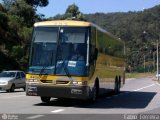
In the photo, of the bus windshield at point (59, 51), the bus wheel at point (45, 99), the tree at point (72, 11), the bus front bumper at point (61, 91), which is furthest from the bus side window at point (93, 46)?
the tree at point (72, 11)

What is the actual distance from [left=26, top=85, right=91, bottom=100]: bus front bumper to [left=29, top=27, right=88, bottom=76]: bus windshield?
1.91ft

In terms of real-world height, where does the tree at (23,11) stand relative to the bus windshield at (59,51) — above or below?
above

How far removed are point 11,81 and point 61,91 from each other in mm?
15607

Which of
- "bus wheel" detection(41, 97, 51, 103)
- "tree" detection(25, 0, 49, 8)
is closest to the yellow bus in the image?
"bus wheel" detection(41, 97, 51, 103)

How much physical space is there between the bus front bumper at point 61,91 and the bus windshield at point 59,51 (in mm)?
583

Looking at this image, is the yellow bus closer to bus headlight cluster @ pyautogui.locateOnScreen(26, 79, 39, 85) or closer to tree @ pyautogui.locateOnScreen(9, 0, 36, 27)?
bus headlight cluster @ pyautogui.locateOnScreen(26, 79, 39, 85)

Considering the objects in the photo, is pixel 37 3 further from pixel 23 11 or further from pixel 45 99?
pixel 45 99

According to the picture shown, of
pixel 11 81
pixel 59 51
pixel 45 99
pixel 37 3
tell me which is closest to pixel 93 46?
pixel 59 51

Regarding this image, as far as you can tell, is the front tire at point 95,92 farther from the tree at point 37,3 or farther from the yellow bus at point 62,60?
the tree at point 37,3

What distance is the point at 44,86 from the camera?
2031 cm

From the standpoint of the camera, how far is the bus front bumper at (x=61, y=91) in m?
20.1

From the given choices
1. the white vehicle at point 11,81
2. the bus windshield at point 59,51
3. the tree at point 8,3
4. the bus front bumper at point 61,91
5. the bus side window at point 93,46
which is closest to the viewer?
the bus front bumper at point 61,91

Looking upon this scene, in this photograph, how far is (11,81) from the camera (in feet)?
116

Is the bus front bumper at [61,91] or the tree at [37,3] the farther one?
the tree at [37,3]
